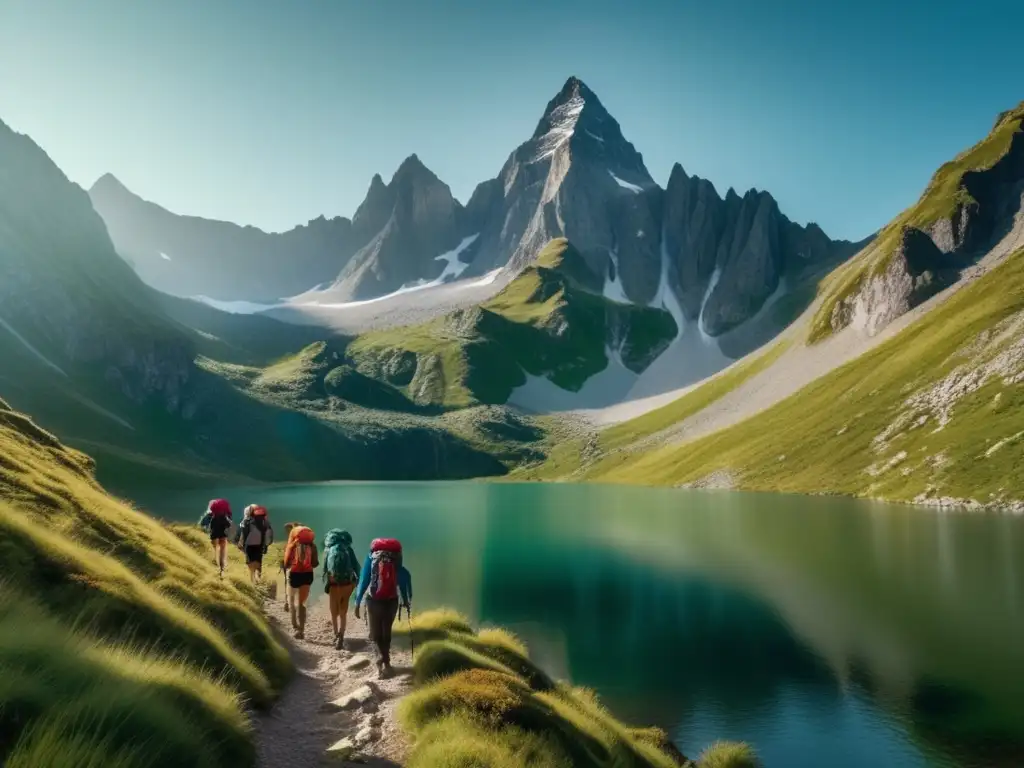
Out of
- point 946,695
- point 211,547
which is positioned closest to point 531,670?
point 946,695

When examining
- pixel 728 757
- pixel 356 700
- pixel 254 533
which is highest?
pixel 254 533

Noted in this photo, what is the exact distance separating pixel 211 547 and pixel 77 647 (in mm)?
29897

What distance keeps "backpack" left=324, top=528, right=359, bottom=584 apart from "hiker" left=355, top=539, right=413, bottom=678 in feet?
10.2

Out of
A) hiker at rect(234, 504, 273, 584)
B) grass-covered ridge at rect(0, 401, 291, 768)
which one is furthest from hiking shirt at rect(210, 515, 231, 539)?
grass-covered ridge at rect(0, 401, 291, 768)

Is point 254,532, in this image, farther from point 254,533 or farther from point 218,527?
point 218,527

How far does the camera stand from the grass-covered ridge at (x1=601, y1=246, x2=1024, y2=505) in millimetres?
103812

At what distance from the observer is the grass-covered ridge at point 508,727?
13.0 m

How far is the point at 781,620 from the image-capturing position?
4097 centimetres

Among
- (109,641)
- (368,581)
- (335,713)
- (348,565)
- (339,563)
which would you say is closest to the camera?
(109,641)

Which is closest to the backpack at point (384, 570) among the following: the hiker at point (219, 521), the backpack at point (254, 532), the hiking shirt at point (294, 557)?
the hiking shirt at point (294, 557)

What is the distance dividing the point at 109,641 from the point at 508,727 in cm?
806

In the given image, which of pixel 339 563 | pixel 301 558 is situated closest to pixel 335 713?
pixel 339 563

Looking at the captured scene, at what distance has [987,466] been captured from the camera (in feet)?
326

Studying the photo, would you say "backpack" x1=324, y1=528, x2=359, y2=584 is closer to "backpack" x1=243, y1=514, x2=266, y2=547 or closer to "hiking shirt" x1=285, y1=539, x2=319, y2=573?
"hiking shirt" x1=285, y1=539, x2=319, y2=573
